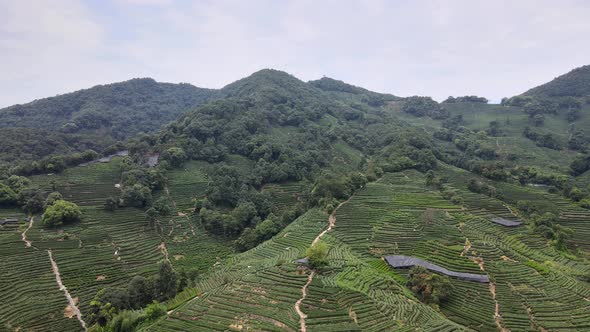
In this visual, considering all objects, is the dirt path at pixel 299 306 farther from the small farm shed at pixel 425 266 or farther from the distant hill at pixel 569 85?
the distant hill at pixel 569 85

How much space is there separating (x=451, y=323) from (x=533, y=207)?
32.6m

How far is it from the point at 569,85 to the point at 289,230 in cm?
13002

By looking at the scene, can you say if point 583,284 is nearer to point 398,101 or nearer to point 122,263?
point 122,263

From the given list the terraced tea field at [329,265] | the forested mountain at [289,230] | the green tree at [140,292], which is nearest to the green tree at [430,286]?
the forested mountain at [289,230]

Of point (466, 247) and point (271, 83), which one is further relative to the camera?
point (271, 83)

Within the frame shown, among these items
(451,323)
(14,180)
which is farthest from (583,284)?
(14,180)

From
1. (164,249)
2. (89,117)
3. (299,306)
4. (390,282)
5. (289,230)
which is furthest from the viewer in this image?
(89,117)

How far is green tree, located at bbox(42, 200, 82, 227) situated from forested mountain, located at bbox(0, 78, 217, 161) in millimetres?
35350

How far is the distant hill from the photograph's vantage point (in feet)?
380

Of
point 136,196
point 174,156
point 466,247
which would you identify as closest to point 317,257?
point 466,247

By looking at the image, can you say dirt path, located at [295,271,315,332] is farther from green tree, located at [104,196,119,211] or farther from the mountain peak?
the mountain peak

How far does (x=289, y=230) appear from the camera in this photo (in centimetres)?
4397

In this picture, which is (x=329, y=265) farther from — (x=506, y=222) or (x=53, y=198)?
(x=53, y=198)

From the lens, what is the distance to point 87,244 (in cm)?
4119
